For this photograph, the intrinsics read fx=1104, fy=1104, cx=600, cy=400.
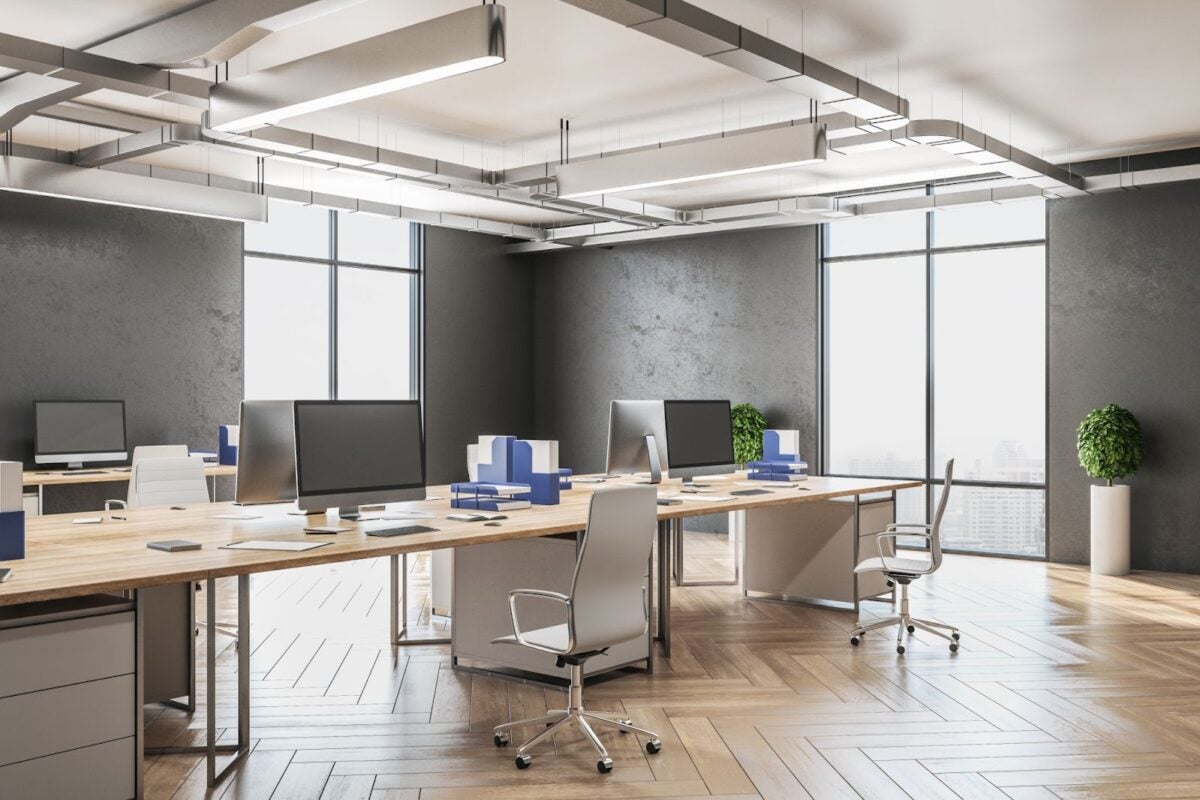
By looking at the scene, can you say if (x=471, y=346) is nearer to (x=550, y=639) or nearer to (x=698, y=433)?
(x=698, y=433)

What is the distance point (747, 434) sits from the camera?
11.0 meters

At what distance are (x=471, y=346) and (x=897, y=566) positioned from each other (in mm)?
7383

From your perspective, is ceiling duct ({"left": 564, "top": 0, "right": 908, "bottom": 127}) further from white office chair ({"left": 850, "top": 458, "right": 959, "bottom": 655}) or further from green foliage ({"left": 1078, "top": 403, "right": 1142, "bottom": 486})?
green foliage ({"left": 1078, "top": 403, "right": 1142, "bottom": 486})

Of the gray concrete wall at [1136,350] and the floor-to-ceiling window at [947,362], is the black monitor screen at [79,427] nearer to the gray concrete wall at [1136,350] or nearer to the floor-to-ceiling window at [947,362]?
the floor-to-ceiling window at [947,362]

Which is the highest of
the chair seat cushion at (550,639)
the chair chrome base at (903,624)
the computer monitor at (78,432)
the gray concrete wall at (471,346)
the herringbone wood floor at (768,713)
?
the gray concrete wall at (471,346)

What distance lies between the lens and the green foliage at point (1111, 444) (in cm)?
869

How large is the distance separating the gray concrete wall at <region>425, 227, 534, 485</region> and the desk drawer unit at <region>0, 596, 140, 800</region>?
855 cm

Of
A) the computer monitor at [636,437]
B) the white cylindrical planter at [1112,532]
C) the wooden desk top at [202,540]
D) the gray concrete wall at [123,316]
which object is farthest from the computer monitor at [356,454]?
the white cylindrical planter at [1112,532]

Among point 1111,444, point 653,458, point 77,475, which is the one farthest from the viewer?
point 1111,444

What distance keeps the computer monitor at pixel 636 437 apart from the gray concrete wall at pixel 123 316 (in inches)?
190

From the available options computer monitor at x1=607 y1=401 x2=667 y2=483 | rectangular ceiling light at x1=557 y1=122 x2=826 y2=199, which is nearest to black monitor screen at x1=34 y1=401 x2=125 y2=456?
rectangular ceiling light at x1=557 y1=122 x2=826 y2=199

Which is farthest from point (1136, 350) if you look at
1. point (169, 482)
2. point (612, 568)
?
point (169, 482)

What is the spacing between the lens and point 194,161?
9117mm

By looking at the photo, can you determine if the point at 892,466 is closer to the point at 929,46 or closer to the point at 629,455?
the point at 629,455
